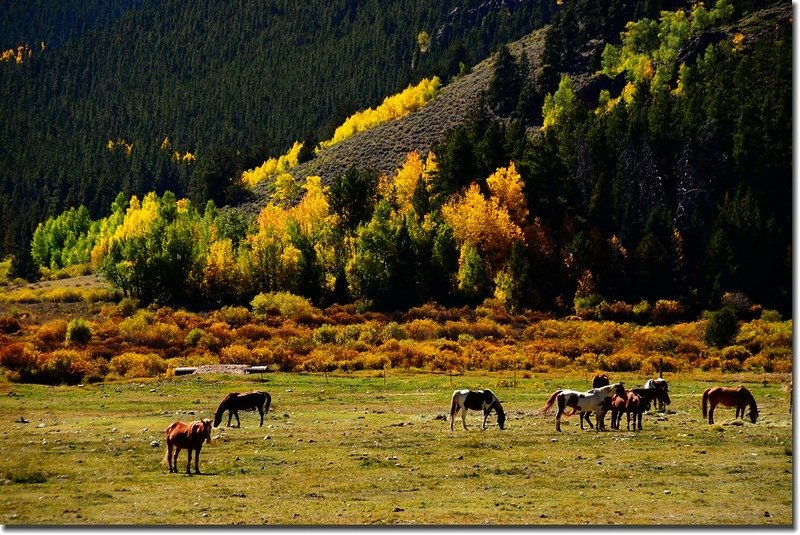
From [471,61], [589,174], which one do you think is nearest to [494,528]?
[589,174]

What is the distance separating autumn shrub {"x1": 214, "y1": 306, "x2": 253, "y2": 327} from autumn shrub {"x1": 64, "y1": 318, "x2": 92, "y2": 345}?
42.7 feet

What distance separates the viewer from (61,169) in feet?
647

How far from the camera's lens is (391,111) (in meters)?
168

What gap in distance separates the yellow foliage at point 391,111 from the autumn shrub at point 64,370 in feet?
384

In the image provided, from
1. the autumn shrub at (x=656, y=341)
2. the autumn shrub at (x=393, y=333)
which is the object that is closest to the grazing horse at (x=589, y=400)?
the autumn shrub at (x=656, y=341)

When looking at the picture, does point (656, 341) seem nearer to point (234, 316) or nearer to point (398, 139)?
point (234, 316)

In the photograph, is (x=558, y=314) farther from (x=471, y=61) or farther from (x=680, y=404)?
(x=471, y=61)

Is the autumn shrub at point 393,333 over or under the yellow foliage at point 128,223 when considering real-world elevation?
under

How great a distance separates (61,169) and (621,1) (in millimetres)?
104302

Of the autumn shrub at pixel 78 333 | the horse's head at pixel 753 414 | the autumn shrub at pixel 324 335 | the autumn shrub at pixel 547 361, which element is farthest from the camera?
the autumn shrub at pixel 324 335

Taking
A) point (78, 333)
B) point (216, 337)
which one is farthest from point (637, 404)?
point (78, 333)

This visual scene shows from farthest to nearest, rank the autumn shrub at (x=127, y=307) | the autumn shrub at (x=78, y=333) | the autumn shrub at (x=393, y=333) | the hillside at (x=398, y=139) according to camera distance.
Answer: the hillside at (x=398, y=139) < the autumn shrub at (x=127, y=307) < the autumn shrub at (x=393, y=333) < the autumn shrub at (x=78, y=333)

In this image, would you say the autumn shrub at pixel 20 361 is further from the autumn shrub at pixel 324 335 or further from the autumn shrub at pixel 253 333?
the autumn shrub at pixel 324 335

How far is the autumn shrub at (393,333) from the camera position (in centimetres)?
6694
